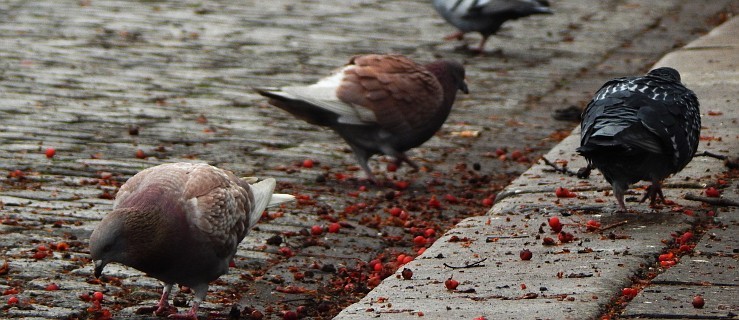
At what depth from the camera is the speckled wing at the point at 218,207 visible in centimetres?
416

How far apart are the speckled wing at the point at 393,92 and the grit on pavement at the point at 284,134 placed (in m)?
0.35

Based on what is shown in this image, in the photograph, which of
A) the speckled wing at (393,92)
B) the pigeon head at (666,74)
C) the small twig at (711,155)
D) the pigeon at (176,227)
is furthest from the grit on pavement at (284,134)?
the pigeon head at (666,74)

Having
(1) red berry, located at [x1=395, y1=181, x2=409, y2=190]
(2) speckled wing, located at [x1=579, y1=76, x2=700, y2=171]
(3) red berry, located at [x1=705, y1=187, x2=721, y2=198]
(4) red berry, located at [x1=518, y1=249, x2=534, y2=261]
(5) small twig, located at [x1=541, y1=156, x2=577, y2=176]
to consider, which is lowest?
(1) red berry, located at [x1=395, y1=181, x2=409, y2=190]

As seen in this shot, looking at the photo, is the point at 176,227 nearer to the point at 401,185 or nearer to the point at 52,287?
the point at 52,287

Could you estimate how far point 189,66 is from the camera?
909 centimetres

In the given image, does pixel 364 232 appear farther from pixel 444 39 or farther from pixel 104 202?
pixel 444 39

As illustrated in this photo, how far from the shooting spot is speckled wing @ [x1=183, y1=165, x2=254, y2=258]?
416cm

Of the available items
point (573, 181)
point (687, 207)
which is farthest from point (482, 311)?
point (573, 181)

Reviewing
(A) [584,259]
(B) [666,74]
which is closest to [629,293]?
(A) [584,259]

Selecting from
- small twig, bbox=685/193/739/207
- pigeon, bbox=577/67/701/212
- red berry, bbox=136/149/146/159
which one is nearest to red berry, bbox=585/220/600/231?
pigeon, bbox=577/67/701/212

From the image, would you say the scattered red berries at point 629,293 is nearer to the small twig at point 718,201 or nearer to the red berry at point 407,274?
the red berry at point 407,274

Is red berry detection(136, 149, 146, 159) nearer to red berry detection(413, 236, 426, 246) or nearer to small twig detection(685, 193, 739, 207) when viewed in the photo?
red berry detection(413, 236, 426, 246)

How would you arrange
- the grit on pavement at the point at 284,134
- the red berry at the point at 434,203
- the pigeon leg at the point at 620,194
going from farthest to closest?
the red berry at the point at 434,203
the pigeon leg at the point at 620,194
the grit on pavement at the point at 284,134

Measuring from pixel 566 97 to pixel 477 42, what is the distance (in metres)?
2.76
